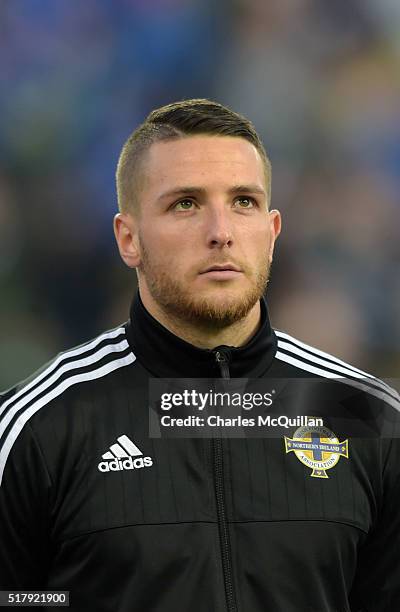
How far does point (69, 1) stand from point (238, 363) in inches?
148

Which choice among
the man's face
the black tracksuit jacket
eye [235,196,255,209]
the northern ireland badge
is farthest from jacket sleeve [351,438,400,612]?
eye [235,196,255,209]

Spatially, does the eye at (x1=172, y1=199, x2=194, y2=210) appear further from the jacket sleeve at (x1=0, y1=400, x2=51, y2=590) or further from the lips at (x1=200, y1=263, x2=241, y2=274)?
the jacket sleeve at (x1=0, y1=400, x2=51, y2=590)

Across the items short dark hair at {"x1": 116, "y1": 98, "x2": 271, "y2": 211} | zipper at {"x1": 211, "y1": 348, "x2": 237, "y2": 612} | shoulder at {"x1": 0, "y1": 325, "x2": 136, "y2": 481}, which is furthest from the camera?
short dark hair at {"x1": 116, "y1": 98, "x2": 271, "y2": 211}

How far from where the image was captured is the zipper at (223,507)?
1.64m

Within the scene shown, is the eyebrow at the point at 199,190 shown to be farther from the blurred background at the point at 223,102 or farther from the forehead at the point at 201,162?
the blurred background at the point at 223,102

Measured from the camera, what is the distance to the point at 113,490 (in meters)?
1.70

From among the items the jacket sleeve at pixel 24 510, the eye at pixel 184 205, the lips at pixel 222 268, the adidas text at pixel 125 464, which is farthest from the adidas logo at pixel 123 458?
the eye at pixel 184 205

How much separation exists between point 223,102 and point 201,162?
3337 mm

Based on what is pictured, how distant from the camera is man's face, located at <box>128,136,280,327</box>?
177 cm

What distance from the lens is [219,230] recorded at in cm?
175

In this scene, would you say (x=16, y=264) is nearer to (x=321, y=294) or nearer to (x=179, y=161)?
(x=321, y=294)

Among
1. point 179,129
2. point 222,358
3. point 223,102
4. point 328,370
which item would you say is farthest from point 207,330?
point 223,102

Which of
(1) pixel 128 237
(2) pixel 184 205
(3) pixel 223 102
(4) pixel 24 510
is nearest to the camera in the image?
(4) pixel 24 510

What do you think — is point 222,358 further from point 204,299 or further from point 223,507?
point 223,507
